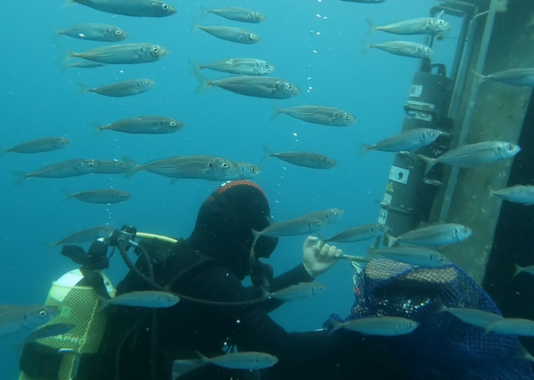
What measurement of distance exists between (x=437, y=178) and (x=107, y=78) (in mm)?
47830

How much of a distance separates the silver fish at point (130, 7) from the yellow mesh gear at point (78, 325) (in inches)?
90.9

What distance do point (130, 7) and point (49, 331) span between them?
2.66 m

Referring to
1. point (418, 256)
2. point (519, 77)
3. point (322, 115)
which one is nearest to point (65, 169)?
point (322, 115)

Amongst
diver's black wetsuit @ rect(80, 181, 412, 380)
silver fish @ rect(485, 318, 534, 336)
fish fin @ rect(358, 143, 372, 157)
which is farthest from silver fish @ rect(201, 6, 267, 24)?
silver fish @ rect(485, 318, 534, 336)

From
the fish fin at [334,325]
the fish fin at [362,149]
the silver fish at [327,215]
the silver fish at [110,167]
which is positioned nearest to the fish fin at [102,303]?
the fish fin at [334,325]

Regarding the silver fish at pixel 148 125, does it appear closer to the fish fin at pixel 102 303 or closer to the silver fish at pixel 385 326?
the fish fin at pixel 102 303

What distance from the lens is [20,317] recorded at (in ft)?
8.24

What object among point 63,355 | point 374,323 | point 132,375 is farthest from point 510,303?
point 63,355

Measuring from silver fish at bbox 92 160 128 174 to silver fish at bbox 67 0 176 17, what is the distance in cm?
165

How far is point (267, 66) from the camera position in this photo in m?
4.33

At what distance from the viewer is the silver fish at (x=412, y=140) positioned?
357cm

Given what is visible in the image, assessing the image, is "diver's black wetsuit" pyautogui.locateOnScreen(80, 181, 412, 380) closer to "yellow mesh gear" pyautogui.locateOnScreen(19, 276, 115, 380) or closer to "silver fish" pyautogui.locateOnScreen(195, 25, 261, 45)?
"yellow mesh gear" pyautogui.locateOnScreen(19, 276, 115, 380)

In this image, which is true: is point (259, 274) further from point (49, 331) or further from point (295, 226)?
point (49, 331)

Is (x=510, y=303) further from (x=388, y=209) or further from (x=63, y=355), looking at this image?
(x=63, y=355)
